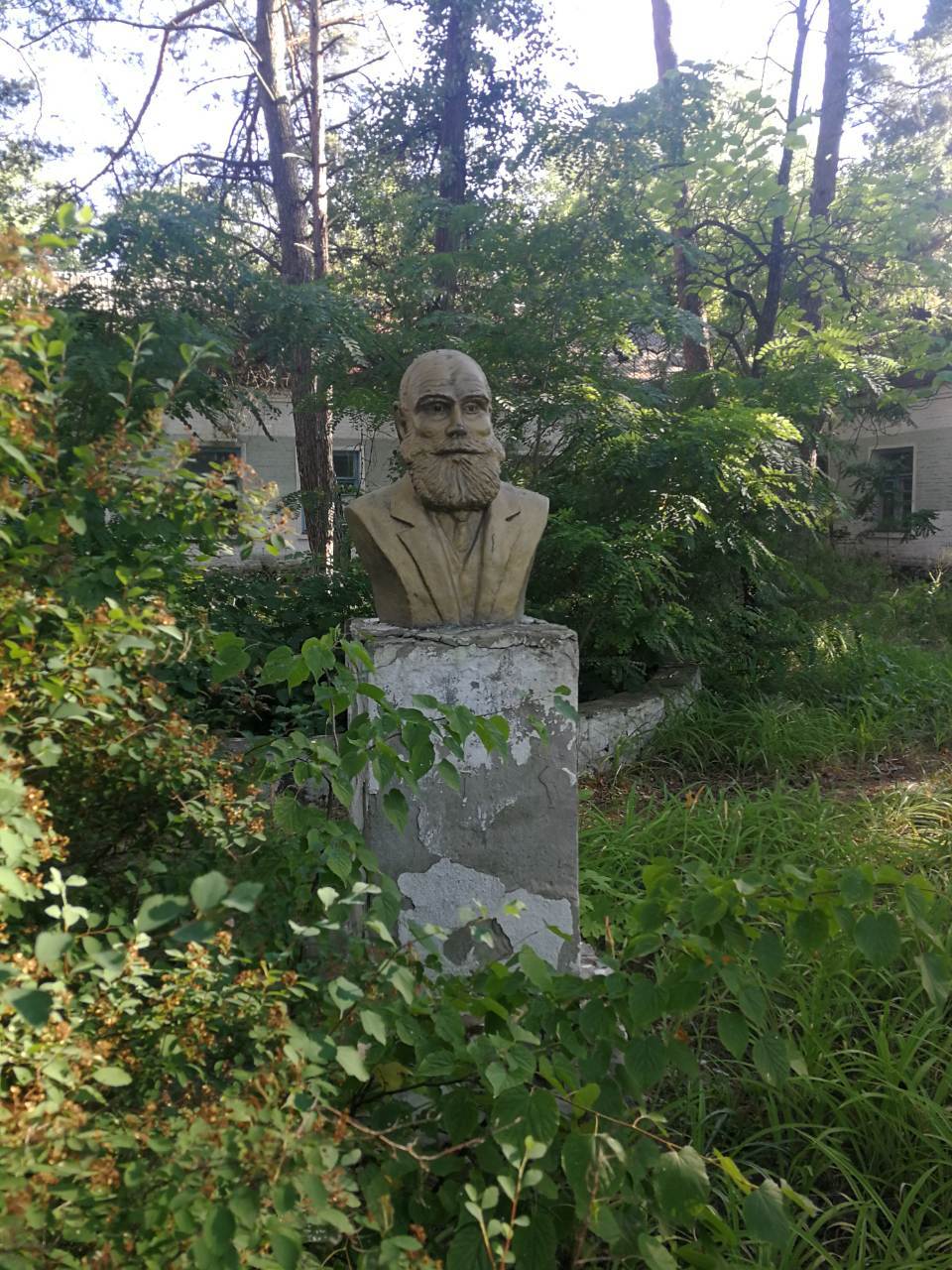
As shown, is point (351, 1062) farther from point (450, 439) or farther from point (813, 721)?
point (813, 721)

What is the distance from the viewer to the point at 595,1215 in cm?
122

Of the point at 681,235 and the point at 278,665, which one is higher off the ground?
the point at 681,235

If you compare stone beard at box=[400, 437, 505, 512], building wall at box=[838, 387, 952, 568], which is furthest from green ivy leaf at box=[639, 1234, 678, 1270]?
building wall at box=[838, 387, 952, 568]

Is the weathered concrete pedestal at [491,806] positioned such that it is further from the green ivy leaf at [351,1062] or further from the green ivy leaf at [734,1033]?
the green ivy leaf at [351,1062]

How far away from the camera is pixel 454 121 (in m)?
6.90

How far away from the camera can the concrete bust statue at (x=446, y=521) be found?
2.74 m

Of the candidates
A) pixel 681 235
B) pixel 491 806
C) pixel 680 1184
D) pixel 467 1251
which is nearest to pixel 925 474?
pixel 681 235

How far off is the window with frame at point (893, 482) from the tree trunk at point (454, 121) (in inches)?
392

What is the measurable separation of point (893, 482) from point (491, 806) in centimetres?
1490

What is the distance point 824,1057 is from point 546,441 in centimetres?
443

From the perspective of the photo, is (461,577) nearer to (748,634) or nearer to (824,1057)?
(824,1057)

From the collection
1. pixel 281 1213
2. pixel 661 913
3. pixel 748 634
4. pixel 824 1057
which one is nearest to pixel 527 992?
pixel 661 913

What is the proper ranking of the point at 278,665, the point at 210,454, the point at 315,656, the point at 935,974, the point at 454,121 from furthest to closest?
the point at 210,454 → the point at 454,121 → the point at 278,665 → the point at 315,656 → the point at 935,974

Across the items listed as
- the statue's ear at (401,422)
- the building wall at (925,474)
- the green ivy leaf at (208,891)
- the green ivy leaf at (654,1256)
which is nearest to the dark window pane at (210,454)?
the statue's ear at (401,422)
